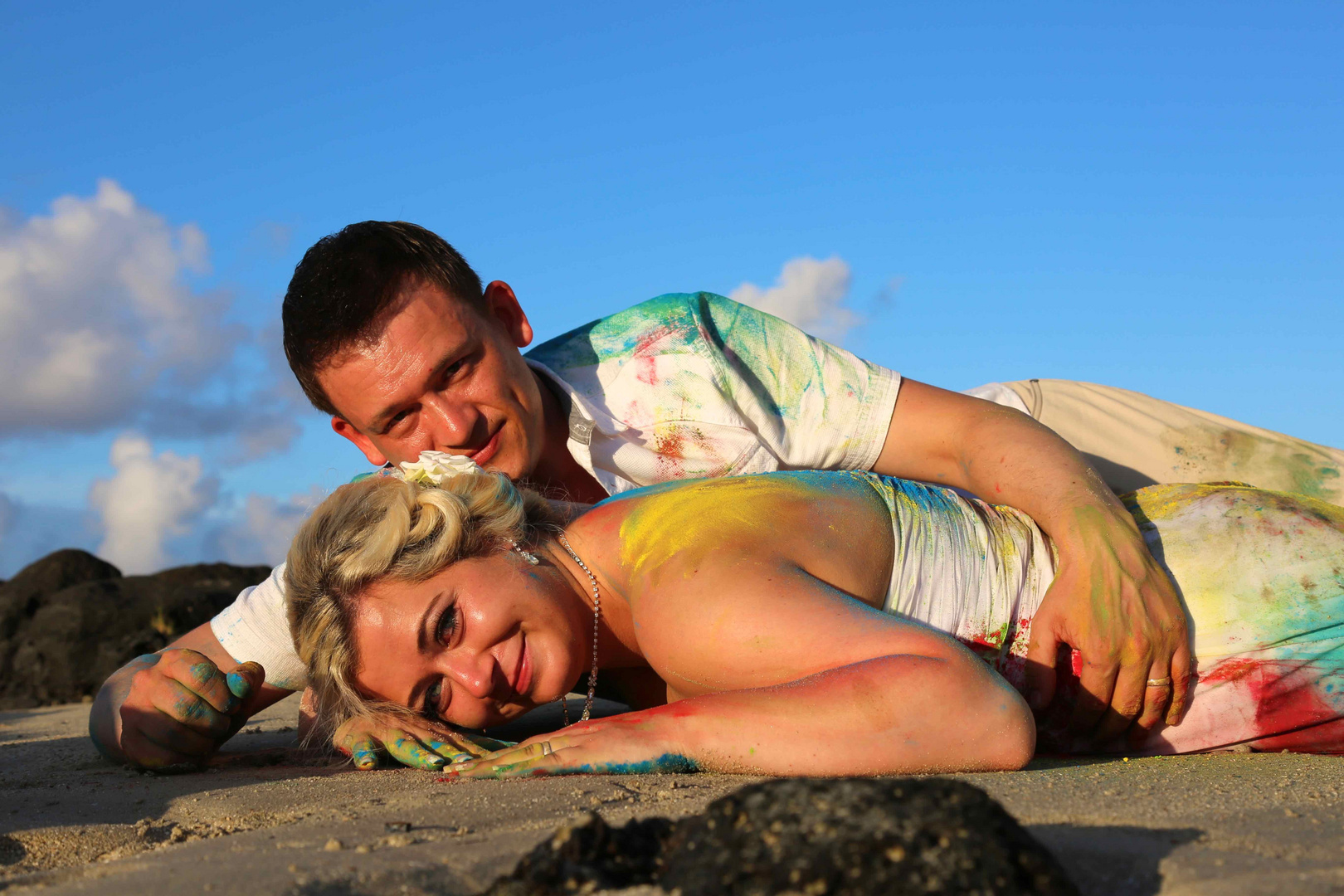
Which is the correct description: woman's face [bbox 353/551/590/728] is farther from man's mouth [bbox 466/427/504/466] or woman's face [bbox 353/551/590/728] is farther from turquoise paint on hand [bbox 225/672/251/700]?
man's mouth [bbox 466/427/504/466]

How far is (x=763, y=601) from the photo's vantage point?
2.24m

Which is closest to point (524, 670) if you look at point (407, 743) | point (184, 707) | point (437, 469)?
point (407, 743)

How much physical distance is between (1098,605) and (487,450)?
2138 mm

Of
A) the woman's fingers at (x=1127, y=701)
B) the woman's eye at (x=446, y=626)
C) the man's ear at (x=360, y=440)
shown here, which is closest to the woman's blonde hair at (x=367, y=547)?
the woman's eye at (x=446, y=626)

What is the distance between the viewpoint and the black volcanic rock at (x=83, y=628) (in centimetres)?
820

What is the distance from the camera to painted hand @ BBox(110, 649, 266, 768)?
9.93 feet

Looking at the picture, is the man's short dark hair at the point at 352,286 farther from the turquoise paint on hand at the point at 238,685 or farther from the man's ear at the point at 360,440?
the turquoise paint on hand at the point at 238,685

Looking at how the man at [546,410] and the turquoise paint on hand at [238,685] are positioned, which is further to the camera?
the man at [546,410]

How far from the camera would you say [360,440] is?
4137 mm

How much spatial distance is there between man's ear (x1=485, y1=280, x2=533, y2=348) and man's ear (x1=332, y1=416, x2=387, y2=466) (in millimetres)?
733

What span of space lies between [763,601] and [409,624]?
103 cm

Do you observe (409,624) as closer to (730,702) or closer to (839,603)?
(730,702)

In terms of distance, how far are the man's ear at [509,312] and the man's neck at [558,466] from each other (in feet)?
1.25

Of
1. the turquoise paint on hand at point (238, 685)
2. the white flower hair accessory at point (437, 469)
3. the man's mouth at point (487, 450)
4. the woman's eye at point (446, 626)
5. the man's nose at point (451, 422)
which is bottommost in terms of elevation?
the turquoise paint on hand at point (238, 685)
